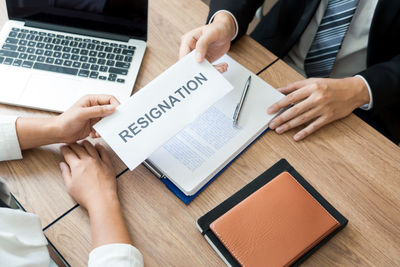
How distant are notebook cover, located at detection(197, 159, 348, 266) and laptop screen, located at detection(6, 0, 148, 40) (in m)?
0.51

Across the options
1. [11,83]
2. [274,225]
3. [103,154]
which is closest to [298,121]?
[274,225]

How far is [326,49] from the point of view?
116 centimetres

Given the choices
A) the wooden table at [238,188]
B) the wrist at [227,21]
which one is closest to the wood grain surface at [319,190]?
the wooden table at [238,188]

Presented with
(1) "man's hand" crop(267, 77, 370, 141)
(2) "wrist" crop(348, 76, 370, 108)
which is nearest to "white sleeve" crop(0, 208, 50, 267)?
(1) "man's hand" crop(267, 77, 370, 141)

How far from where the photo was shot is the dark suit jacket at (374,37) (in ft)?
3.18

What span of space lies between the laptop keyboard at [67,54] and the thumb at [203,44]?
214 millimetres

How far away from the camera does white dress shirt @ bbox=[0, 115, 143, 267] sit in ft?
1.93

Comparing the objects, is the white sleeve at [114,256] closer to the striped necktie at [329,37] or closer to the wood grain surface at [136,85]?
the wood grain surface at [136,85]

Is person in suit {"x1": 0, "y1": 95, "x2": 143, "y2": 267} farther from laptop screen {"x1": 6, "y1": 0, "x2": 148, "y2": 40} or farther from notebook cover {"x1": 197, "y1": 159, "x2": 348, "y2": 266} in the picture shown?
laptop screen {"x1": 6, "y1": 0, "x2": 148, "y2": 40}

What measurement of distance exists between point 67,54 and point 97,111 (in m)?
0.31

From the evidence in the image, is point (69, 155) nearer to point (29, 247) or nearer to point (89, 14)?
point (29, 247)

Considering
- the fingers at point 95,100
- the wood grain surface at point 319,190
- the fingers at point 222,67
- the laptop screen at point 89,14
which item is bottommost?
the wood grain surface at point 319,190

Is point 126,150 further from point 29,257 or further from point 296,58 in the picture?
point 296,58

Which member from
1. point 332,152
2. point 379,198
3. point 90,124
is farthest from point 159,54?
point 379,198
